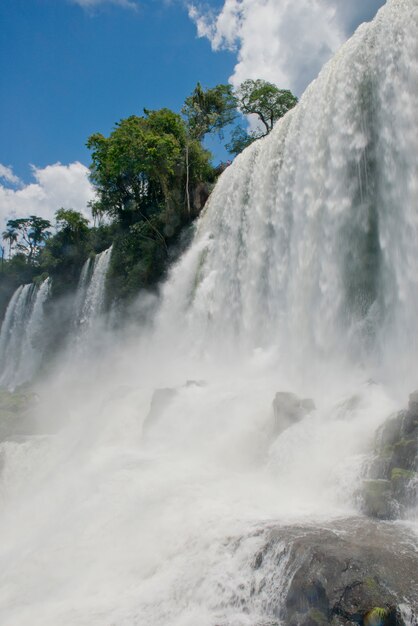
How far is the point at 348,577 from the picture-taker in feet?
15.7

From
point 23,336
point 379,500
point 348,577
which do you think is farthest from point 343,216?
point 23,336

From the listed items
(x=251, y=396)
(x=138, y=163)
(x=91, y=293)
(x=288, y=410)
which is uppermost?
(x=138, y=163)

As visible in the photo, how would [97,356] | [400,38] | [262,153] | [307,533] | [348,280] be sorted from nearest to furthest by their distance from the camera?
[307,533] < [400,38] < [348,280] < [262,153] < [97,356]

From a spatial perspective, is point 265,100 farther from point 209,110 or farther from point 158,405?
point 158,405

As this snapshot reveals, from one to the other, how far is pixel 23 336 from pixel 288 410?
31.8 metres

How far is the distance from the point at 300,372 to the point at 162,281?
12182 mm

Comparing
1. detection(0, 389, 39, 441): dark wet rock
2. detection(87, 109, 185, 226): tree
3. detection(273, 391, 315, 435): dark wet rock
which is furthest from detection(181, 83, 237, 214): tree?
detection(273, 391, 315, 435): dark wet rock

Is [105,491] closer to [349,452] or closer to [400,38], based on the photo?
[349,452]

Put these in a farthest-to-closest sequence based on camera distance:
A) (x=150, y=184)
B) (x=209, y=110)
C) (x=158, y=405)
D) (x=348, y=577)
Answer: (x=209, y=110)
(x=150, y=184)
(x=158, y=405)
(x=348, y=577)

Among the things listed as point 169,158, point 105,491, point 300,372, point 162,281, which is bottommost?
point 105,491

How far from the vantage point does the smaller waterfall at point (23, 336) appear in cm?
3453

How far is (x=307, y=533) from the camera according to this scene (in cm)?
575

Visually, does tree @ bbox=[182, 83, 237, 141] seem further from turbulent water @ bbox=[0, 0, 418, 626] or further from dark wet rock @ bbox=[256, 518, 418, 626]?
dark wet rock @ bbox=[256, 518, 418, 626]

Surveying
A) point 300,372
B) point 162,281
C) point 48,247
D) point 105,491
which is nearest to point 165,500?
point 105,491
